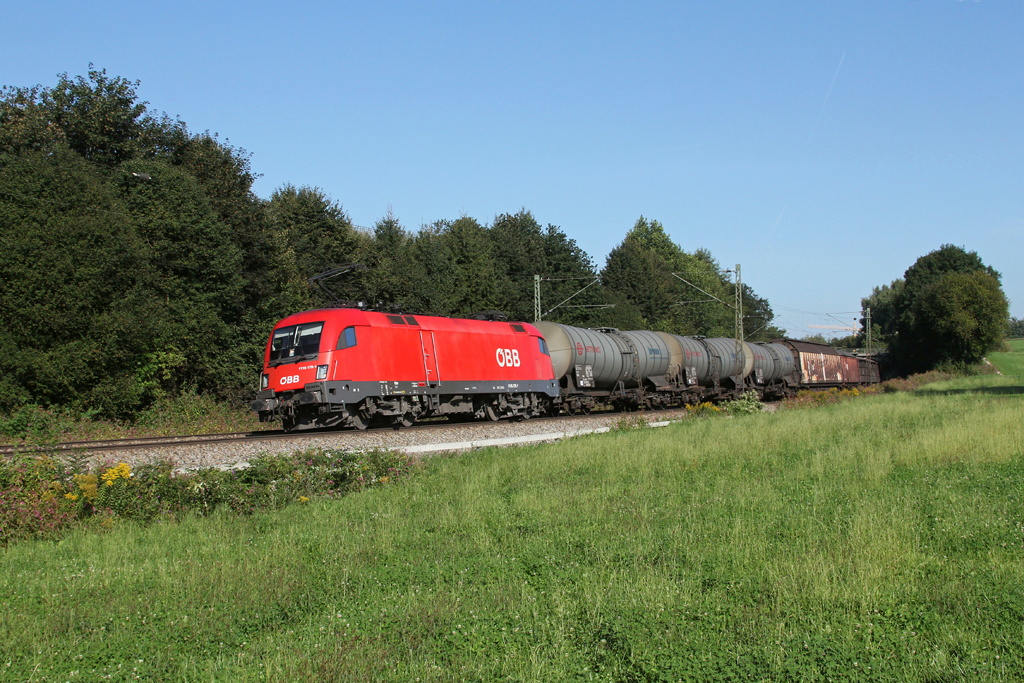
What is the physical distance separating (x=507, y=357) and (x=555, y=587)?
19052 millimetres

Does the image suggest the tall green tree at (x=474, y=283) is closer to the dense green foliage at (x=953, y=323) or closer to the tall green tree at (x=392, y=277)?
the tall green tree at (x=392, y=277)

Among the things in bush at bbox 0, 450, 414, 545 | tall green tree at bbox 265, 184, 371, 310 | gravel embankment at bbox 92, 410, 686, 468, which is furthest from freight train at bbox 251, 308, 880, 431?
tall green tree at bbox 265, 184, 371, 310

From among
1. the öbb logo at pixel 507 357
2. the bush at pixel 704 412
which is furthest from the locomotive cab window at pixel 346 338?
the bush at pixel 704 412

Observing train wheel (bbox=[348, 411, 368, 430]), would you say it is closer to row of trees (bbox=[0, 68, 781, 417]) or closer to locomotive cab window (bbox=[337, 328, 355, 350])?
locomotive cab window (bbox=[337, 328, 355, 350])

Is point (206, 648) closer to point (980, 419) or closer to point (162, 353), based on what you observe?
point (980, 419)

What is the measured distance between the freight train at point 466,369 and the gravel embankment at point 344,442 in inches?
51.4

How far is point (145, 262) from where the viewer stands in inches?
1034

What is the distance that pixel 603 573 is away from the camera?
21.6ft

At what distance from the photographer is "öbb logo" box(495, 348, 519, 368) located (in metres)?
24.8

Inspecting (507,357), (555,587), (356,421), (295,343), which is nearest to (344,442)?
(356,421)

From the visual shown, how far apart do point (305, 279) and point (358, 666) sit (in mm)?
36923

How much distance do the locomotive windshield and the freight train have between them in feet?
0.11

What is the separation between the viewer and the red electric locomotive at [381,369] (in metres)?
18.7

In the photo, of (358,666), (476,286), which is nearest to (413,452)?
(358,666)
